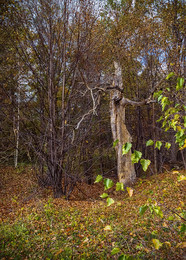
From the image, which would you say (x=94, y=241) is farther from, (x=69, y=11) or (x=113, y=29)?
(x=113, y=29)

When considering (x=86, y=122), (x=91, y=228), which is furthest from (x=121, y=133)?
(x=91, y=228)

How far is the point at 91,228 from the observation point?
3.95m

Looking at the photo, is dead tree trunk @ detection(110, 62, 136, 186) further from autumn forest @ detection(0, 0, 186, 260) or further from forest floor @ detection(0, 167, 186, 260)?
forest floor @ detection(0, 167, 186, 260)

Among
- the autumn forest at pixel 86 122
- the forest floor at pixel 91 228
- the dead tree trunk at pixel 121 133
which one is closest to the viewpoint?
the forest floor at pixel 91 228

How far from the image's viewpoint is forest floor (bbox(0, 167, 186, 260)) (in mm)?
2496

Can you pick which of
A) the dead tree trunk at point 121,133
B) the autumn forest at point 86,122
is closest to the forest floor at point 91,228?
the autumn forest at point 86,122

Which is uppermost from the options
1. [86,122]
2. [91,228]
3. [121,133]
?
[86,122]

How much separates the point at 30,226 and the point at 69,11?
21.2ft

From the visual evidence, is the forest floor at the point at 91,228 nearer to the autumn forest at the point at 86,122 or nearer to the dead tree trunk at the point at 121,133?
the autumn forest at the point at 86,122

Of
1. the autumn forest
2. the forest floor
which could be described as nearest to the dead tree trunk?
the autumn forest

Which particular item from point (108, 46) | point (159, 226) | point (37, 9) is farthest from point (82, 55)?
point (159, 226)

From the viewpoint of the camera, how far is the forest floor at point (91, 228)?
8.19 ft

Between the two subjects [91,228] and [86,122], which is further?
[86,122]

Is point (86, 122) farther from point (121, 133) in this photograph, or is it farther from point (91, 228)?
point (91, 228)
